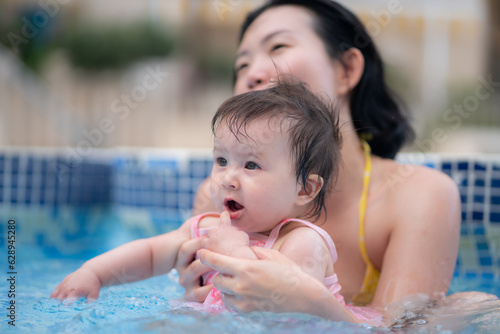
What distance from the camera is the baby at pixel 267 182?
1724 millimetres

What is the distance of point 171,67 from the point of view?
14.5 metres

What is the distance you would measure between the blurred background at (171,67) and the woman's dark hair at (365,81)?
7956mm

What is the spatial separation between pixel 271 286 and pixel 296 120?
56 centimetres

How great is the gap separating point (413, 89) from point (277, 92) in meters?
13.5

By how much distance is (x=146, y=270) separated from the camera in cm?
200

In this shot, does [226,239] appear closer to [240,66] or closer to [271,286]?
[271,286]

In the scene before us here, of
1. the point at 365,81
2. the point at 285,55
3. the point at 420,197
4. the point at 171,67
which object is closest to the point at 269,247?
the point at 420,197

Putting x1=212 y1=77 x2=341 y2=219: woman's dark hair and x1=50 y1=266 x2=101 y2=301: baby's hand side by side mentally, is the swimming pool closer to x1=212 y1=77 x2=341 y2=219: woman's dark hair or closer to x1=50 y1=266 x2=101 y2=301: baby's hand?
x1=50 y1=266 x2=101 y2=301: baby's hand

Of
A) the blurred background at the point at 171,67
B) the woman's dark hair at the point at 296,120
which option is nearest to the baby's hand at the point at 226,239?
the woman's dark hair at the point at 296,120

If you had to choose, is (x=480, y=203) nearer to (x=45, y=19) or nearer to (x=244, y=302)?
(x=244, y=302)

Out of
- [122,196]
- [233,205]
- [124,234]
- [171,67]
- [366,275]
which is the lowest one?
[124,234]

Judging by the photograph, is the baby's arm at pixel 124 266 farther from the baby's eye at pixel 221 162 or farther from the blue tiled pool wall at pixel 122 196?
the blue tiled pool wall at pixel 122 196

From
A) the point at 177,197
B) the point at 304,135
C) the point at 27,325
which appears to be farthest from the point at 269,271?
the point at 177,197

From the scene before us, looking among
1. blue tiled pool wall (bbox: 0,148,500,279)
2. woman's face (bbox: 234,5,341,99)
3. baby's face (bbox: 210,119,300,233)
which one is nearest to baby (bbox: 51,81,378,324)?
baby's face (bbox: 210,119,300,233)
